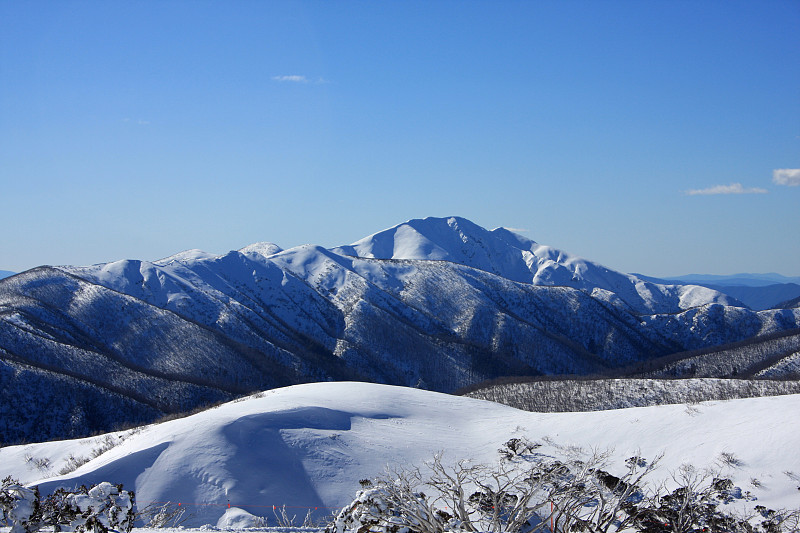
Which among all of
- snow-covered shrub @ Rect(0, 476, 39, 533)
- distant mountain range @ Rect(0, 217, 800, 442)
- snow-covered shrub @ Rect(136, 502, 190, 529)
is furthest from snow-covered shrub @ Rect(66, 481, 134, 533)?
distant mountain range @ Rect(0, 217, 800, 442)

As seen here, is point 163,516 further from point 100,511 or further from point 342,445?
point 342,445

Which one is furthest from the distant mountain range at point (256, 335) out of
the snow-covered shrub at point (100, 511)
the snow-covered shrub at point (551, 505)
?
the snow-covered shrub at point (100, 511)

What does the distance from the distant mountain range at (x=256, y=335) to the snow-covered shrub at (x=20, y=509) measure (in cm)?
7428

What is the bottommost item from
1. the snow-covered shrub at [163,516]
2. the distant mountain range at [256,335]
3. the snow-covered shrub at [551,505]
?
the distant mountain range at [256,335]

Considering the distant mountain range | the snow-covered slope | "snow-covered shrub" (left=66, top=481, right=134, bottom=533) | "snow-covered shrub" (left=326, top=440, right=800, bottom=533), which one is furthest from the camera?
the distant mountain range

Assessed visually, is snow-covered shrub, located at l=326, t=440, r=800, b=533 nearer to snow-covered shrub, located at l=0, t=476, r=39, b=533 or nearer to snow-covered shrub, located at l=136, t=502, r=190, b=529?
snow-covered shrub, located at l=0, t=476, r=39, b=533

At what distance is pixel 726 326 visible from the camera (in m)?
194

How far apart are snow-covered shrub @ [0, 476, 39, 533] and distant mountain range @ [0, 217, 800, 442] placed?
7428 cm

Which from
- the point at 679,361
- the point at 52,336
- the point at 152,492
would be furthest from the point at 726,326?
the point at 152,492

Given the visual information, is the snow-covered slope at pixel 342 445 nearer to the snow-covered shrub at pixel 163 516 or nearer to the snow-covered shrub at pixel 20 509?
the snow-covered shrub at pixel 163 516

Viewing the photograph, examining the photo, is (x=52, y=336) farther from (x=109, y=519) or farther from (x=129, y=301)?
(x=109, y=519)

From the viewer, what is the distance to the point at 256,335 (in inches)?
5595

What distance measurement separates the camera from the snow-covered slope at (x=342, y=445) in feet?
90.4

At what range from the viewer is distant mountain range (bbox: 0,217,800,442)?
8688cm
